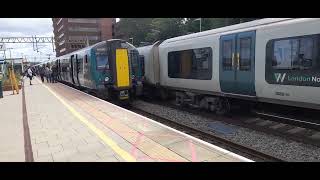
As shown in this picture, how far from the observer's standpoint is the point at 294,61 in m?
8.70

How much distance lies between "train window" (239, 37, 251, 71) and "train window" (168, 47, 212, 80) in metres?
1.69

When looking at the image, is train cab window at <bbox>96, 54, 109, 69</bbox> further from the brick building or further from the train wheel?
the brick building

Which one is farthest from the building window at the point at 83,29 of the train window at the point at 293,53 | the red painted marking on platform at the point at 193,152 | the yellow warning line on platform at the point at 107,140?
the red painted marking on platform at the point at 193,152

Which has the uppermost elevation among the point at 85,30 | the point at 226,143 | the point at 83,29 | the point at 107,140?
the point at 83,29

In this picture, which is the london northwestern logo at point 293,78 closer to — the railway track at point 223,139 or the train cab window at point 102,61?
the railway track at point 223,139

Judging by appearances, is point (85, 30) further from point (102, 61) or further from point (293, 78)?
point (293, 78)

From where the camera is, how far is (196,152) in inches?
241

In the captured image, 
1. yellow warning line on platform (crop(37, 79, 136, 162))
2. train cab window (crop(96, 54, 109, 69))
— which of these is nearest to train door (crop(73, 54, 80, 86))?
train cab window (crop(96, 54, 109, 69))

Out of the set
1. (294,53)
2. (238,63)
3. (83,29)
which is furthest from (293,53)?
(83,29)

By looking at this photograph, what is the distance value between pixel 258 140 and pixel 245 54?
2.92 m

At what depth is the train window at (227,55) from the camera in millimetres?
10914

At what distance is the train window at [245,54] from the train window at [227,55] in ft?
1.77

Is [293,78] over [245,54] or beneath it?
beneath
